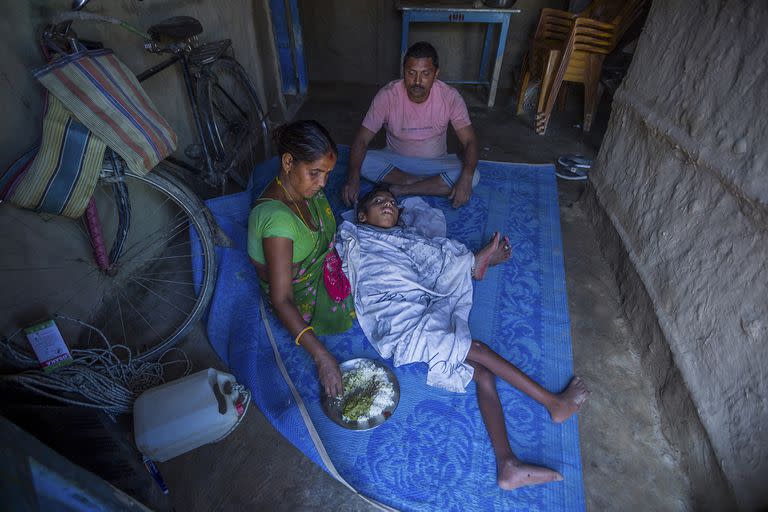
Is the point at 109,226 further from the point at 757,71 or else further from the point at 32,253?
the point at 757,71

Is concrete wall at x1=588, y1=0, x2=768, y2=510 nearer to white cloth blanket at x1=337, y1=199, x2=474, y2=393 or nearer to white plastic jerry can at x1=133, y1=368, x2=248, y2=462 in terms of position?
white cloth blanket at x1=337, y1=199, x2=474, y2=393

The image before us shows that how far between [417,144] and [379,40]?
305cm

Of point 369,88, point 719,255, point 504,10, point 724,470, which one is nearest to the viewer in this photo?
point 724,470

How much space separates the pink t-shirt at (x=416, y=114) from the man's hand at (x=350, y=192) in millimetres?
436

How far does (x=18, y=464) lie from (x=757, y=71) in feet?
8.38

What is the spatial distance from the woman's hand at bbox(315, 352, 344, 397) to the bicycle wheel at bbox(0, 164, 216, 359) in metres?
0.91

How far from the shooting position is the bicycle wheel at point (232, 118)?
9.95ft

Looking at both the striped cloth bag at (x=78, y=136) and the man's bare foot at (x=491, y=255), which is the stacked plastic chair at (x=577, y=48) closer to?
the man's bare foot at (x=491, y=255)

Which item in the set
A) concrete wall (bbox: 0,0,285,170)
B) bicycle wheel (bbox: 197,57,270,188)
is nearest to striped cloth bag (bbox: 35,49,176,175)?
concrete wall (bbox: 0,0,285,170)

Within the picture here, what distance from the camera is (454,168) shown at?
3193mm

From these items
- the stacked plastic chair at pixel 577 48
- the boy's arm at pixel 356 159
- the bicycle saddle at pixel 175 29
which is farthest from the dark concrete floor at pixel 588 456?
the stacked plastic chair at pixel 577 48

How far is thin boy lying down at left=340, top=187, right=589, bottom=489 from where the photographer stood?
70.4 inches

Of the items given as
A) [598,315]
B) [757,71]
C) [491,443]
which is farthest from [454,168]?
[491,443]

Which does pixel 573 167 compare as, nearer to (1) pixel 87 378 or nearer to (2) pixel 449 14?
(2) pixel 449 14
